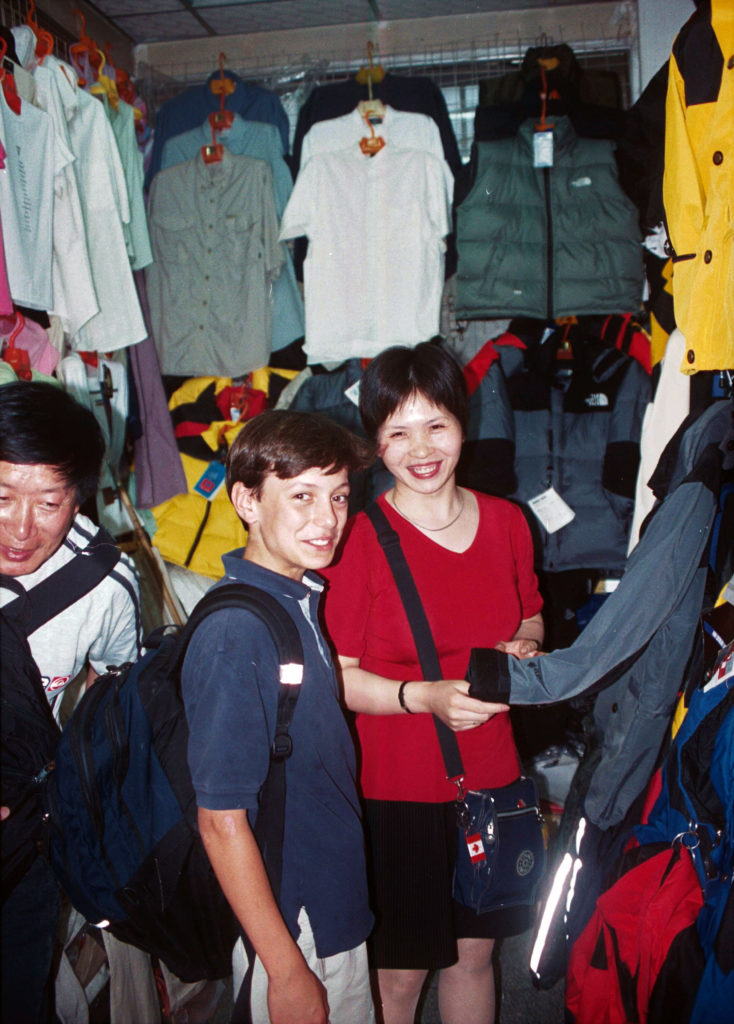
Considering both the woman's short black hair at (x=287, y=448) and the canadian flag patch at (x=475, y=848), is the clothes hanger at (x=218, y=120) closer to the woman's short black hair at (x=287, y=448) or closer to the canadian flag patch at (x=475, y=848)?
the woman's short black hair at (x=287, y=448)

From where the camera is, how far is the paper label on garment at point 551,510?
2.97m

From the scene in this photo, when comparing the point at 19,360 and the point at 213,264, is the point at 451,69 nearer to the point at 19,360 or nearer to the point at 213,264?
the point at 213,264

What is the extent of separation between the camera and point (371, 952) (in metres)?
1.58

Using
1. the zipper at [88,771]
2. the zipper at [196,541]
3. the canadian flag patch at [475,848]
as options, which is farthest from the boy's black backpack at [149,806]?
the zipper at [196,541]

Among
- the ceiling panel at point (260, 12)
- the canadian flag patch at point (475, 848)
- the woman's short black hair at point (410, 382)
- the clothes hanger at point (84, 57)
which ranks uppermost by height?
the ceiling panel at point (260, 12)

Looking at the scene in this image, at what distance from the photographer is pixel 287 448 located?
1.27 meters

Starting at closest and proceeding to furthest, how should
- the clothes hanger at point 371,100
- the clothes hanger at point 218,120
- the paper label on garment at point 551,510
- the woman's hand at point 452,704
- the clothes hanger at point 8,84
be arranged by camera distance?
the woman's hand at point 452,704 → the clothes hanger at point 8,84 → the paper label on garment at point 551,510 → the clothes hanger at point 371,100 → the clothes hanger at point 218,120

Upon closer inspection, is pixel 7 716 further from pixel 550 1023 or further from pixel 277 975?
pixel 550 1023

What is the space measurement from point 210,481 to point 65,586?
2.17 metres

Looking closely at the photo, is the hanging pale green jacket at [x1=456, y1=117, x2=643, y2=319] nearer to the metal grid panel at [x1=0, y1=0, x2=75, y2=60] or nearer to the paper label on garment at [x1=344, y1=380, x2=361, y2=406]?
the paper label on garment at [x1=344, y1=380, x2=361, y2=406]

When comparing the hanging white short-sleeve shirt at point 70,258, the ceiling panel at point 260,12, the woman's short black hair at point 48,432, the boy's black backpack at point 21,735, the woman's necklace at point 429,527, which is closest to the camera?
the boy's black backpack at point 21,735

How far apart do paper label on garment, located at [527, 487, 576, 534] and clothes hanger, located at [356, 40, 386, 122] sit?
6.10 ft

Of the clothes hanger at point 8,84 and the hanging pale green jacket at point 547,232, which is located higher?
the clothes hanger at point 8,84

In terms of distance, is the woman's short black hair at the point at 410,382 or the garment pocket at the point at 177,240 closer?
the woman's short black hair at the point at 410,382
